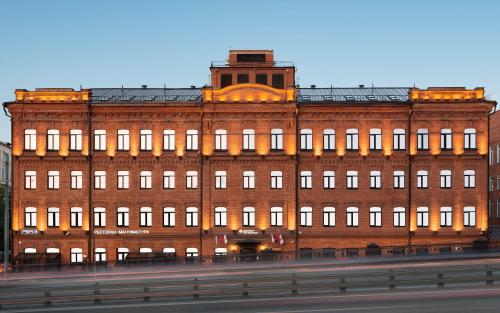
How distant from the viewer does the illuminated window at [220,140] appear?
58.0 m

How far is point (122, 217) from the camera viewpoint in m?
58.3

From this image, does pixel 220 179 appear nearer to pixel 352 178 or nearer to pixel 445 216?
pixel 352 178

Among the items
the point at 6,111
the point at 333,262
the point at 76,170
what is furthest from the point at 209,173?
the point at 6,111

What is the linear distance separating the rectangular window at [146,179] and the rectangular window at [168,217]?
8.55ft

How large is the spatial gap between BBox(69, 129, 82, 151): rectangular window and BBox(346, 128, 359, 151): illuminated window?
2388 centimetres

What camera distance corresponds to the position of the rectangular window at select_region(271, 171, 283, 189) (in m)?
57.9

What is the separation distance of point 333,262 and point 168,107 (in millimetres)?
20720

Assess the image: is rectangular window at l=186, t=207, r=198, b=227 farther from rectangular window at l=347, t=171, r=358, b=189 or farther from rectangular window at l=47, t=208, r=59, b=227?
rectangular window at l=347, t=171, r=358, b=189

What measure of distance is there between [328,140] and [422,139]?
27.5 ft

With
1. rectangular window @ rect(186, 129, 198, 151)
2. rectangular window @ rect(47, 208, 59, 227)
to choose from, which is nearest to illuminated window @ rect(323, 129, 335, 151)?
rectangular window @ rect(186, 129, 198, 151)

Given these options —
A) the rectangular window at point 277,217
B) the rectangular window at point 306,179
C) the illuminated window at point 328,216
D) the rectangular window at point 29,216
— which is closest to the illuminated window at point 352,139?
the rectangular window at point 306,179

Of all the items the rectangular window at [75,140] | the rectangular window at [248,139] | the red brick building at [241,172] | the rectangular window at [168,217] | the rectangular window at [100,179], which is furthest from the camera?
the rectangular window at [100,179]

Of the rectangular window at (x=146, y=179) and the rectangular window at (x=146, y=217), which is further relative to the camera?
the rectangular window at (x=146, y=179)

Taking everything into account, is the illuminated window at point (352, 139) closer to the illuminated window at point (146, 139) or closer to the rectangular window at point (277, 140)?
the rectangular window at point (277, 140)
